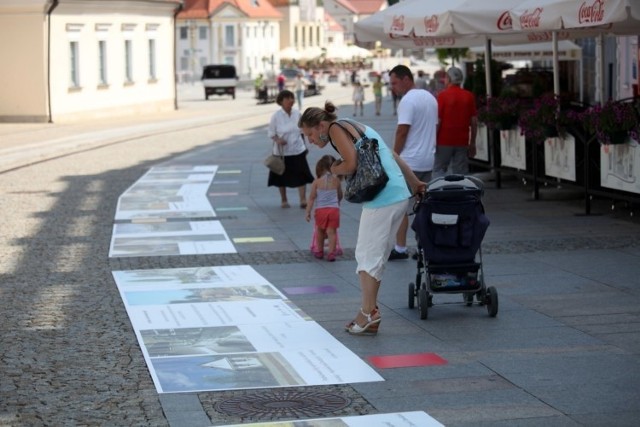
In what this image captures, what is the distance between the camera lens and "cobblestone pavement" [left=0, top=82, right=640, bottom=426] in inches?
298

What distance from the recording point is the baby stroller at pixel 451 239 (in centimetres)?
987

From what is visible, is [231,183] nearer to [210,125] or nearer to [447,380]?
[447,380]

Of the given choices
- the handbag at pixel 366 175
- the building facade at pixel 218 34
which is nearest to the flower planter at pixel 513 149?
the handbag at pixel 366 175

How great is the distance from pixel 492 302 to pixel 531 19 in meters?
6.16

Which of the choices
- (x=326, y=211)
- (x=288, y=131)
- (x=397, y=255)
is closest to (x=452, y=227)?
(x=397, y=255)

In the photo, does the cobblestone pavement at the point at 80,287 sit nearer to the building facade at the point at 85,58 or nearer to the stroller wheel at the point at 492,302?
the stroller wheel at the point at 492,302

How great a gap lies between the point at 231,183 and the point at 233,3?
363 ft

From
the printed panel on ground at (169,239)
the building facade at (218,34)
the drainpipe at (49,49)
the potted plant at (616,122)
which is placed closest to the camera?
the printed panel on ground at (169,239)

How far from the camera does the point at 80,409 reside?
7.41 metres

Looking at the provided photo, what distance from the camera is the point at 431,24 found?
17.8 m

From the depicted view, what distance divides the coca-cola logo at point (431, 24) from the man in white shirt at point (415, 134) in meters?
4.92

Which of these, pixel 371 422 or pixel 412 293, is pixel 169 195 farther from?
pixel 371 422

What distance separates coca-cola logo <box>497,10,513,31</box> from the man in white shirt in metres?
3.64

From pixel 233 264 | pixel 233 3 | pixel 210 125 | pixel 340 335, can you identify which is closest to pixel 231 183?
pixel 233 264
